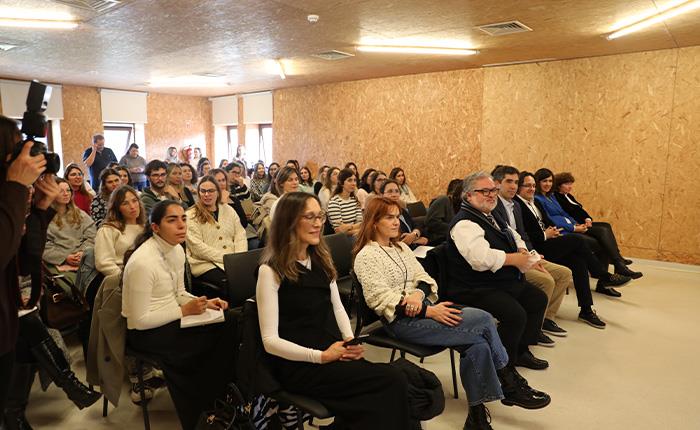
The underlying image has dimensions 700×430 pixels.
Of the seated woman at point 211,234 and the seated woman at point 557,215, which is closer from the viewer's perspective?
the seated woman at point 211,234

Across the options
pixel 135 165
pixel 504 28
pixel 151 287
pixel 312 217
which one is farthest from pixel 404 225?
pixel 135 165

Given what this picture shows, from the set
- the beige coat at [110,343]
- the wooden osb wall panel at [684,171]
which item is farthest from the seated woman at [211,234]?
the wooden osb wall panel at [684,171]

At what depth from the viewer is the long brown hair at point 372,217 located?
2.65 meters

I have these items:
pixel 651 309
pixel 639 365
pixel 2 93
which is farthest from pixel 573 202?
pixel 2 93

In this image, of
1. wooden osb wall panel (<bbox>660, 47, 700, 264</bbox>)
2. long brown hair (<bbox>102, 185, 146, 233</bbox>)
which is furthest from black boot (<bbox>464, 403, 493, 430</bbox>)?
wooden osb wall panel (<bbox>660, 47, 700, 264</bbox>)

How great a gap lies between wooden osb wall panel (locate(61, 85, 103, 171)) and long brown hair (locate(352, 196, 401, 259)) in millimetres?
9132

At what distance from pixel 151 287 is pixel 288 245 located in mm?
789

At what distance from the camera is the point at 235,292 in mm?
2818

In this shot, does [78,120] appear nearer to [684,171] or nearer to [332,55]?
[332,55]

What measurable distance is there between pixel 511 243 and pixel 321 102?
274 inches

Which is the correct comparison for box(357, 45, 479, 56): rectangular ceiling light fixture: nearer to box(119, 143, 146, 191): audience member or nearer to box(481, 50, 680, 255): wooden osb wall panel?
box(481, 50, 680, 255): wooden osb wall panel

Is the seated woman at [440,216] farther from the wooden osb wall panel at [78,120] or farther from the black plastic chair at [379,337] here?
the wooden osb wall panel at [78,120]

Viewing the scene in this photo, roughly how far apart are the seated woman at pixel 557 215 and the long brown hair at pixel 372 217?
2.84 metres

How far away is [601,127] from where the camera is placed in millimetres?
6449
